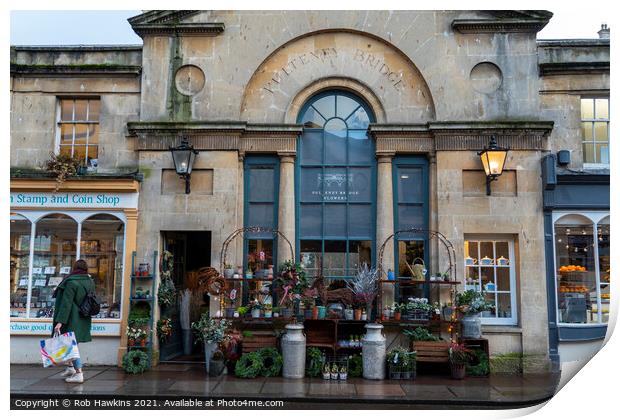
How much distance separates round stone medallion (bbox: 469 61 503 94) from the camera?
10523 millimetres

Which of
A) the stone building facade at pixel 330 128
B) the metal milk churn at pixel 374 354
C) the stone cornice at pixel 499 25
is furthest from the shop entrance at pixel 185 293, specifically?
the stone cornice at pixel 499 25

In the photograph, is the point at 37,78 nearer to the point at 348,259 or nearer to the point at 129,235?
the point at 129,235

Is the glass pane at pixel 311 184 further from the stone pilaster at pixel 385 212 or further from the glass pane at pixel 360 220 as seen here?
the stone pilaster at pixel 385 212

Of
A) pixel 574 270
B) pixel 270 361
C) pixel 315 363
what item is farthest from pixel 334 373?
pixel 574 270

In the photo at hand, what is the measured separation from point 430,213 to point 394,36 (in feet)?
11.3

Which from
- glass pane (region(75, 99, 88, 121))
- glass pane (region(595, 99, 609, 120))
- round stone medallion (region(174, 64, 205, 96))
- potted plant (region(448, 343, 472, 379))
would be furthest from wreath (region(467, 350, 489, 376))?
glass pane (region(75, 99, 88, 121))

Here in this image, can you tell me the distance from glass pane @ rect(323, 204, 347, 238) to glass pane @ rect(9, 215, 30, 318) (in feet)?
18.5

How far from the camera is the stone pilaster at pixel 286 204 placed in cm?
1041

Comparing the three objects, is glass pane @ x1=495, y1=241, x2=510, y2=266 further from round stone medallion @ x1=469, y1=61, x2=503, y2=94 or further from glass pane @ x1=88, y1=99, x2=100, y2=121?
glass pane @ x1=88, y1=99, x2=100, y2=121

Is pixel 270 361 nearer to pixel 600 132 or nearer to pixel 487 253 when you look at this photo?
pixel 487 253

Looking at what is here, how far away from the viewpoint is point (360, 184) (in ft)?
35.0

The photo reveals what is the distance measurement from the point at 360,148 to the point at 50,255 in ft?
20.6

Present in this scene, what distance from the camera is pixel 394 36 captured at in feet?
34.9
